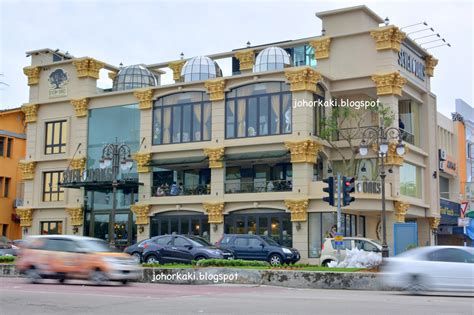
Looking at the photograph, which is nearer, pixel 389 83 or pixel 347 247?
pixel 347 247

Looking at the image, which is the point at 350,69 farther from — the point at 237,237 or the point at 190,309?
the point at 190,309

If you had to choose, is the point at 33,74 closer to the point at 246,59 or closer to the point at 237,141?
the point at 246,59

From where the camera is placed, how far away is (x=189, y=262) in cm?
2941

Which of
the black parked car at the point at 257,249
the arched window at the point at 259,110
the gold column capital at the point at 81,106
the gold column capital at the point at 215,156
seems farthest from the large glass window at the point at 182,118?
the black parked car at the point at 257,249

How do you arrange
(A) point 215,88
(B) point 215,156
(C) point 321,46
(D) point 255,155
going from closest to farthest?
(D) point 255,155 < (B) point 215,156 < (A) point 215,88 < (C) point 321,46

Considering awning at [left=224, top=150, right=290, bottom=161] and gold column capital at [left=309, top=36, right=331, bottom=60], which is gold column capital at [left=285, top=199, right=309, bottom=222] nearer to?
awning at [left=224, top=150, right=290, bottom=161]

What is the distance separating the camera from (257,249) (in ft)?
107

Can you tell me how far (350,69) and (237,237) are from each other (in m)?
14.3

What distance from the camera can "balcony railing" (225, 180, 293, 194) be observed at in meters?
40.0

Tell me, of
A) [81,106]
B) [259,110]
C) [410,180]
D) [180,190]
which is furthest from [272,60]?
[81,106]

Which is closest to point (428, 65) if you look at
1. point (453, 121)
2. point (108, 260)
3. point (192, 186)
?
point (453, 121)

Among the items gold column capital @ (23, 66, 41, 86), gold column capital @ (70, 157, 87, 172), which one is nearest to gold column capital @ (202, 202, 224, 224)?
gold column capital @ (70, 157, 87, 172)

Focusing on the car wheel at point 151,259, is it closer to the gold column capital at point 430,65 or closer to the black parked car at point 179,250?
the black parked car at point 179,250

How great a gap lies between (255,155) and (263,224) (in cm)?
411
